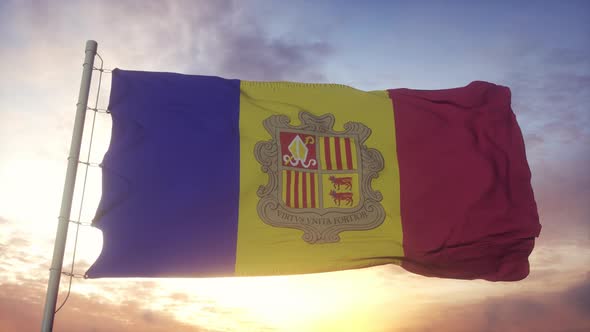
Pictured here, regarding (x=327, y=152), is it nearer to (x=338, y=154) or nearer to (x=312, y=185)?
(x=338, y=154)

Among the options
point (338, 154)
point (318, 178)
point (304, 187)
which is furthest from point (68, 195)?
point (338, 154)

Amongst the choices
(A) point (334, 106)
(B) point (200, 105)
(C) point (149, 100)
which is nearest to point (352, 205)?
(A) point (334, 106)

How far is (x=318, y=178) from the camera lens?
31.9ft

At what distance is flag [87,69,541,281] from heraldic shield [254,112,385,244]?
18 millimetres

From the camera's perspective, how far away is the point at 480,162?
34.8 feet

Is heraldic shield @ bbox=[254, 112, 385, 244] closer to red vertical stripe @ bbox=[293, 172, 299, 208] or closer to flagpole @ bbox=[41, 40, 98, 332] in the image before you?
red vertical stripe @ bbox=[293, 172, 299, 208]

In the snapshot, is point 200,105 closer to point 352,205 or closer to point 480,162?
point 352,205

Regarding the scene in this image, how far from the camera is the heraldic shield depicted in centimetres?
941

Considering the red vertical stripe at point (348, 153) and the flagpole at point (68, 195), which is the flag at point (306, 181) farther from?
the flagpole at point (68, 195)

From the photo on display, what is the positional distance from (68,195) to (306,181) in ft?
11.3

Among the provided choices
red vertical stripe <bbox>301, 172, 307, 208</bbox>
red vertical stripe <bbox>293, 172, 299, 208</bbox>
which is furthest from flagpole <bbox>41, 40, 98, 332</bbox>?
red vertical stripe <bbox>301, 172, 307, 208</bbox>

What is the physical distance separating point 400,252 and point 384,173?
1.33m

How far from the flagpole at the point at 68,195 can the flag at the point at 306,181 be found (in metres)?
0.46

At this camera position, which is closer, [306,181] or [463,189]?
[306,181]
